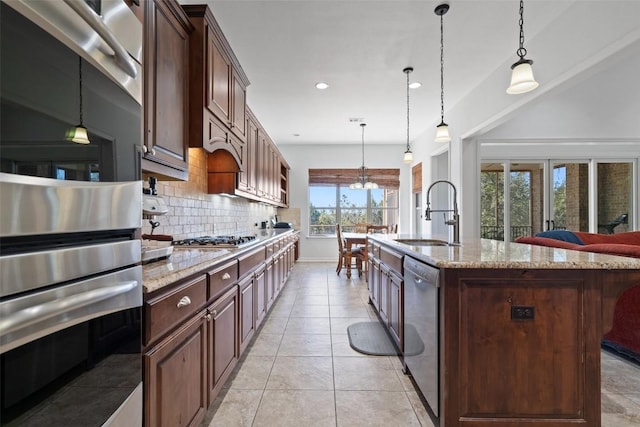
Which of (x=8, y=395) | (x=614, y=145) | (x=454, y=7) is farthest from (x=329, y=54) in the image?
(x=614, y=145)

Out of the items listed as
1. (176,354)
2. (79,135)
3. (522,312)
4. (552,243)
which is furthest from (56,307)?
(552,243)

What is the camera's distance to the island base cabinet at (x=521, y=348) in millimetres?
1444

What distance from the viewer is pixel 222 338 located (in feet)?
5.80

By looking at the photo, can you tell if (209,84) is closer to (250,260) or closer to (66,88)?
(250,260)

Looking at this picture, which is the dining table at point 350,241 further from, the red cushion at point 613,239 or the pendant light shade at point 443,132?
the red cushion at point 613,239

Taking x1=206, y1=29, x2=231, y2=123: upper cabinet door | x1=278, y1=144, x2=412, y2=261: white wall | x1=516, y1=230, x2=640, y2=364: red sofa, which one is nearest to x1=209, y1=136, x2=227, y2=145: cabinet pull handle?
x1=206, y1=29, x2=231, y2=123: upper cabinet door

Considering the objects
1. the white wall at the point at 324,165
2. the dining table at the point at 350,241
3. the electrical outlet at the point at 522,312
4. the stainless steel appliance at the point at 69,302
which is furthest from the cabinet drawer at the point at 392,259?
the white wall at the point at 324,165

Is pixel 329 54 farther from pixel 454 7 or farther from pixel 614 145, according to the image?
pixel 614 145

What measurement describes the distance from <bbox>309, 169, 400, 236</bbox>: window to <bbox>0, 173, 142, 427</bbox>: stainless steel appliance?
6.48 metres

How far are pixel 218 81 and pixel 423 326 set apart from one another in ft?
7.42

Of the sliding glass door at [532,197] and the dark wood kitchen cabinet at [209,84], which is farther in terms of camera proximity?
the sliding glass door at [532,197]

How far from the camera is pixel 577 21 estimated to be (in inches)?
96.2

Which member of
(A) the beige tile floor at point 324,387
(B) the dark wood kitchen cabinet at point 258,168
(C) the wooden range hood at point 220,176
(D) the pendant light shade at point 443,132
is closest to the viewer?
(A) the beige tile floor at point 324,387

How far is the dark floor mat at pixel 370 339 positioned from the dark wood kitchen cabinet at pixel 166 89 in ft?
6.45
